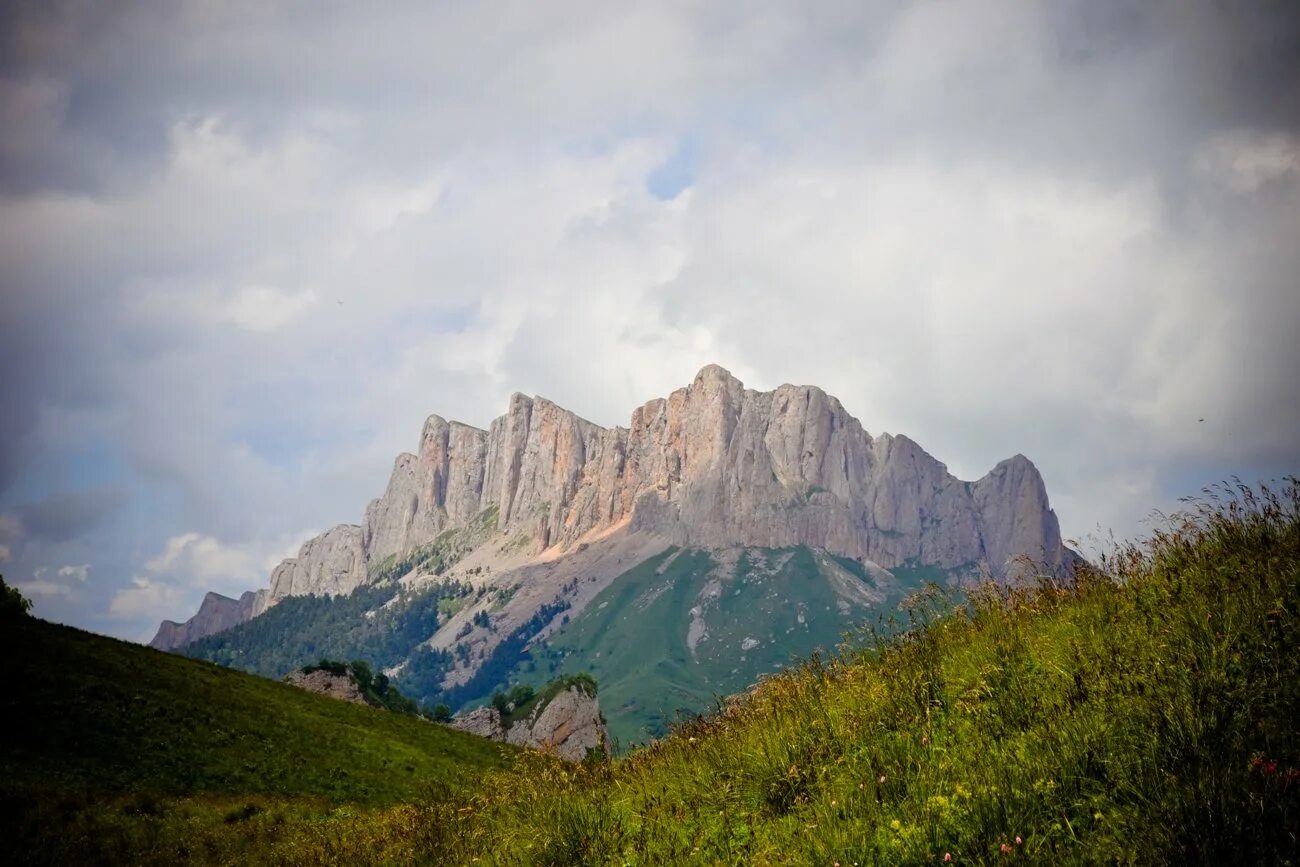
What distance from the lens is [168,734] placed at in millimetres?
35125

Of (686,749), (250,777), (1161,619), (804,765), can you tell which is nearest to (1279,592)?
(1161,619)

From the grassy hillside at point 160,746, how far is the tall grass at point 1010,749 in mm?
15703

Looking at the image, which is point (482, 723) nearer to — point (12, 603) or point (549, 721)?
point (549, 721)

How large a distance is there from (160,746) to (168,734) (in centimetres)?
140

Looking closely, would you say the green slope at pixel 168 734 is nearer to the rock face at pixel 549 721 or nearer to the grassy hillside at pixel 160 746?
the grassy hillside at pixel 160 746

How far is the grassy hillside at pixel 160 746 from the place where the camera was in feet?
82.7

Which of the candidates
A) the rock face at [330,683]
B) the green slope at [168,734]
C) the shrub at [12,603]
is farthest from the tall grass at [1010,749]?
the rock face at [330,683]

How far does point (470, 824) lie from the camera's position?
41.4 feet

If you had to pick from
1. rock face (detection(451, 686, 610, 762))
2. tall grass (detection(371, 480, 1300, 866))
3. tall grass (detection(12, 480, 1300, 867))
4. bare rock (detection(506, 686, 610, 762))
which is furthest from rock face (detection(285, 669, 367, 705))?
tall grass (detection(371, 480, 1300, 866))

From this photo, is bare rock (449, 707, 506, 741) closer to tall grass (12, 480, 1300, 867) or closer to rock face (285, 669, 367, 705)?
rock face (285, 669, 367, 705)

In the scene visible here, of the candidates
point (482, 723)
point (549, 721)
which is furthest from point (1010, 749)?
point (482, 723)

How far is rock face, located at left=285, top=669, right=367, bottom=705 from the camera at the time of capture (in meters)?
A: 94.9

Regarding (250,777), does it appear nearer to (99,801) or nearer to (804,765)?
(99,801)

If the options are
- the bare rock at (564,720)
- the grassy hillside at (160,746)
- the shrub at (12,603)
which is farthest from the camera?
the bare rock at (564,720)
